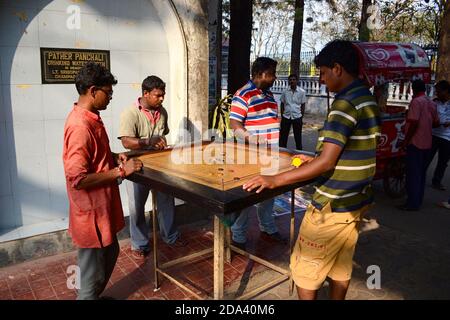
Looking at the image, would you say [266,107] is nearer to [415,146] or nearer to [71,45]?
[71,45]

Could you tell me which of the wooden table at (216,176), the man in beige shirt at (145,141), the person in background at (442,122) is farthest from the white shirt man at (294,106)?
the wooden table at (216,176)

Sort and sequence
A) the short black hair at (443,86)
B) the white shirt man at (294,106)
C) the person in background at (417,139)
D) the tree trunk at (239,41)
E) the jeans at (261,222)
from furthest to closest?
the white shirt man at (294,106), the tree trunk at (239,41), the short black hair at (443,86), the person in background at (417,139), the jeans at (261,222)

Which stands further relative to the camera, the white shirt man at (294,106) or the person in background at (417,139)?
the white shirt man at (294,106)

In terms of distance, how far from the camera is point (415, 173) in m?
5.60

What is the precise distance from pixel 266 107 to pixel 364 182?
1.84 m

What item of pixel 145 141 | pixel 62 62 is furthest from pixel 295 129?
pixel 62 62

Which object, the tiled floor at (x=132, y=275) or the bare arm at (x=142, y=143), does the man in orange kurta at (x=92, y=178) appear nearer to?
the tiled floor at (x=132, y=275)

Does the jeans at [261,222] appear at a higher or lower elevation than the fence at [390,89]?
lower

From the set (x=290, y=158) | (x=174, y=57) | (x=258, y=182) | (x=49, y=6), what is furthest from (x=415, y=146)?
(x=49, y=6)

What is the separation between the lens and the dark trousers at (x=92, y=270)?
2.85m

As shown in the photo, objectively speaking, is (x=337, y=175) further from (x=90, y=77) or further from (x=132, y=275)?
(x=132, y=275)

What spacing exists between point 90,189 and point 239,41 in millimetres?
5433

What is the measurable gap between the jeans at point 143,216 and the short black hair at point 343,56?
2258 millimetres

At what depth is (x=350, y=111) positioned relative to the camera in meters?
2.34
